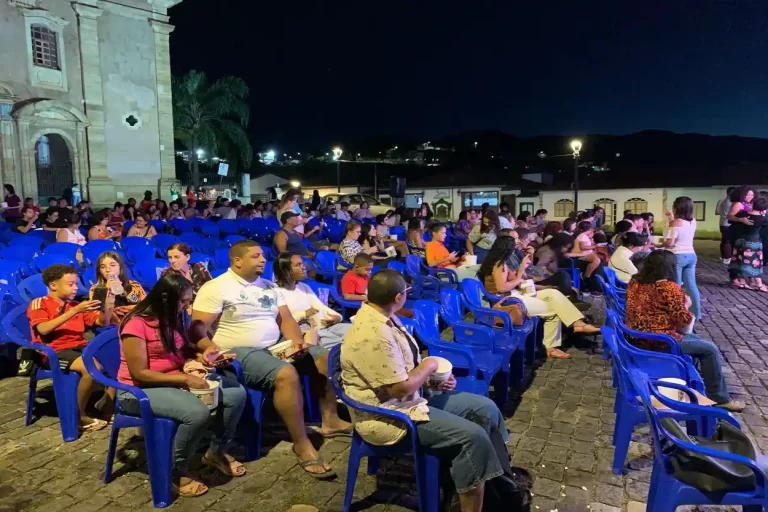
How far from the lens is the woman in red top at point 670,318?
14.5 feet

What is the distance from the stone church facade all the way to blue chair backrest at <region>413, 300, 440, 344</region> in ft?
56.5

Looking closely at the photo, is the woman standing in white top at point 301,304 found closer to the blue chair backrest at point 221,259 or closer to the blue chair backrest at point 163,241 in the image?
the blue chair backrest at point 221,259

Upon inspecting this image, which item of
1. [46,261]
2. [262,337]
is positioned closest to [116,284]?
[262,337]

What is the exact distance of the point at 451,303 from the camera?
5.41 m

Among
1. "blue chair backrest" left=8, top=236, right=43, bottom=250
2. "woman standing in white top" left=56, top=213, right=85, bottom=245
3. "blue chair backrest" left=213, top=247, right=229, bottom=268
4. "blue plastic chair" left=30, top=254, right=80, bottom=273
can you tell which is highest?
"woman standing in white top" left=56, top=213, right=85, bottom=245

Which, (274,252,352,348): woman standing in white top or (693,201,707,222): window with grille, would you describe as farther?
(693,201,707,222): window with grille

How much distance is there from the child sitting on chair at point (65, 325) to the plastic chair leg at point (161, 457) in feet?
3.52

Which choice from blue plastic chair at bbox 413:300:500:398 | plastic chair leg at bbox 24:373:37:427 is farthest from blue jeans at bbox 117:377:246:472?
blue plastic chair at bbox 413:300:500:398

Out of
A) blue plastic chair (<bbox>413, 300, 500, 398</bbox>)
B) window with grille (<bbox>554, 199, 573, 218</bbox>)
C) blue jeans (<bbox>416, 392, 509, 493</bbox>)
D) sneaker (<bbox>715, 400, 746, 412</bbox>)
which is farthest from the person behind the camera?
window with grille (<bbox>554, 199, 573, 218</bbox>)

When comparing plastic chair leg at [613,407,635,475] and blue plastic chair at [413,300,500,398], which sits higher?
blue plastic chair at [413,300,500,398]

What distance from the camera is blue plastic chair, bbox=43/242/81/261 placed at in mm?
7652

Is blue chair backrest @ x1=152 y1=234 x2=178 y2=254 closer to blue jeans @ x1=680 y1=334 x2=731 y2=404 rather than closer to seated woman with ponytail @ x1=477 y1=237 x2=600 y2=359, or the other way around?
seated woman with ponytail @ x1=477 y1=237 x2=600 y2=359

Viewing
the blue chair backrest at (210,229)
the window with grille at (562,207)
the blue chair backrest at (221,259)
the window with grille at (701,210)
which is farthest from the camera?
the window with grille at (562,207)

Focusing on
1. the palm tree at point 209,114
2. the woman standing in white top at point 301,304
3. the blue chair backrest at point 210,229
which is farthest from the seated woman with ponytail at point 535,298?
the palm tree at point 209,114
